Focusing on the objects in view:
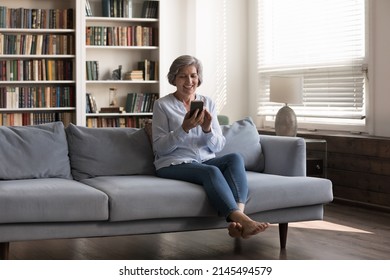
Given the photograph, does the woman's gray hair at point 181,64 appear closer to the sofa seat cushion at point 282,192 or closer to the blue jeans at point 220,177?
the blue jeans at point 220,177

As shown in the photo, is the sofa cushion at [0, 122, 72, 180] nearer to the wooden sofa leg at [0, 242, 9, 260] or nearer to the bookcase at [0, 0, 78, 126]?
the wooden sofa leg at [0, 242, 9, 260]

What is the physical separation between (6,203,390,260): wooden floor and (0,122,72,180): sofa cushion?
0.47 m

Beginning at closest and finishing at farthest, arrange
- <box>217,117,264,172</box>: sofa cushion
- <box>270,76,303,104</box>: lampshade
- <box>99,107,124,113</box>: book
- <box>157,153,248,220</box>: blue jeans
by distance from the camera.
Result: <box>157,153,248,220</box>: blue jeans < <box>217,117,264,172</box>: sofa cushion < <box>270,76,303,104</box>: lampshade < <box>99,107,124,113</box>: book

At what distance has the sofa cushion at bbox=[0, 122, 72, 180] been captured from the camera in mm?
4164

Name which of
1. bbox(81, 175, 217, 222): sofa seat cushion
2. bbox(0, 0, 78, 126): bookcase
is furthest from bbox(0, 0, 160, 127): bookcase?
bbox(81, 175, 217, 222): sofa seat cushion

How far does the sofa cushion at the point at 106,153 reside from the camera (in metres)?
4.37

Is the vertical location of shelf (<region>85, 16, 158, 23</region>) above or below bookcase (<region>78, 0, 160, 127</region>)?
above

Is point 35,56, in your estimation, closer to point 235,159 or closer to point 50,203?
point 235,159

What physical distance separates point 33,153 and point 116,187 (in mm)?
665

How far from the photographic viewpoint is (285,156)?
4.54 meters

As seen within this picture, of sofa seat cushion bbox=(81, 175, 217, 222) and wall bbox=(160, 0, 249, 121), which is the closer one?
sofa seat cushion bbox=(81, 175, 217, 222)

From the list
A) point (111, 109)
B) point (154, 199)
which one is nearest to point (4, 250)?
point (154, 199)

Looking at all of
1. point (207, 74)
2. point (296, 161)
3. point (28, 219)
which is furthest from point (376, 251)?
point (207, 74)

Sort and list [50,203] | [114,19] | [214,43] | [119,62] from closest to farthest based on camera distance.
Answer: [50,203], [114,19], [119,62], [214,43]
